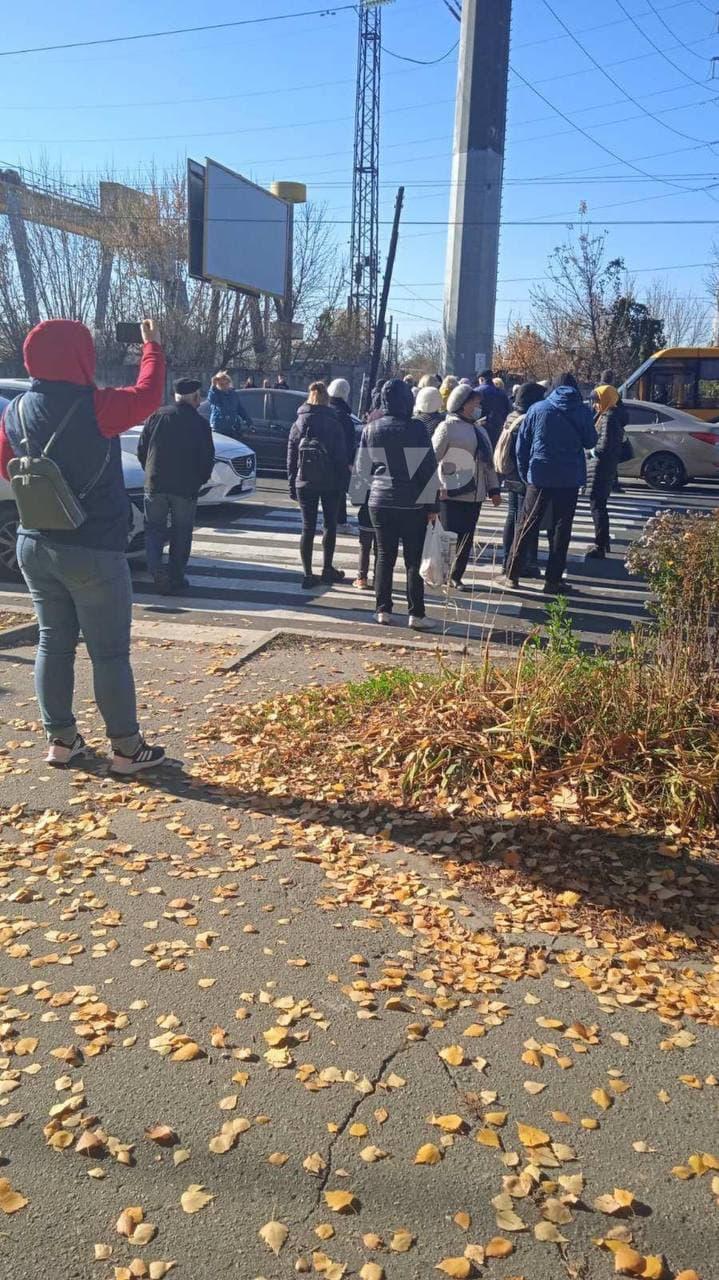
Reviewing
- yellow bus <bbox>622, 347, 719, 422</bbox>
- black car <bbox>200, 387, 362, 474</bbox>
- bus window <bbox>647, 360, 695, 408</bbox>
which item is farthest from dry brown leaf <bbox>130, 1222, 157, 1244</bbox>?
bus window <bbox>647, 360, 695, 408</bbox>

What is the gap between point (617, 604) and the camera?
998cm

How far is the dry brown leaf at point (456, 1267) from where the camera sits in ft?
7.66

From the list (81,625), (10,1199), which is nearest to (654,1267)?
(10,1199)

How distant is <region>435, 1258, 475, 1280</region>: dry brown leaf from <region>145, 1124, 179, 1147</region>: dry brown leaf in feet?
2.52

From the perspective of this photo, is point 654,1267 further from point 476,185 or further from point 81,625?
point 476,185

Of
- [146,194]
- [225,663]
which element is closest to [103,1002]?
[225,663]

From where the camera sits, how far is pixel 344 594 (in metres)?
10.0

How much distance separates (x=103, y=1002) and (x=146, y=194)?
40.1 meters

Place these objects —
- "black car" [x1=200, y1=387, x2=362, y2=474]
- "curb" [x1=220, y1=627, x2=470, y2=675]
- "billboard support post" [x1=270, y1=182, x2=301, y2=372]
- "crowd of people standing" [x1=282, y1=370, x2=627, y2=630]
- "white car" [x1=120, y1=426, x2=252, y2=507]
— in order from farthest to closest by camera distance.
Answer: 1. "billboard support post" [x1=270, y1=182, x2=301, y2=372]
2. "black car" [x1=200, y1=387, x2=362, y2=474]
3. "white car" [x1=120, y1=426, x2=252, y2=507]
4. "crowd of people standing" [x1=282, y1=370, x2=627, y2=630]
5. "curb" [x1=220, y1=627, x2=470, y2=675]

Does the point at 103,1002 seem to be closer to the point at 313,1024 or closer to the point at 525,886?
the point at 313,1024

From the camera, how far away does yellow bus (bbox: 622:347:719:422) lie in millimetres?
24875

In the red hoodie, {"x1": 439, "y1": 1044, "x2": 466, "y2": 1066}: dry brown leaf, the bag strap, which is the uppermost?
the red hoodie

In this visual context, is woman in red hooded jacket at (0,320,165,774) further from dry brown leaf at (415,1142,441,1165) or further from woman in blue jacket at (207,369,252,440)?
woman in blue jacket at (207,369,252,440)

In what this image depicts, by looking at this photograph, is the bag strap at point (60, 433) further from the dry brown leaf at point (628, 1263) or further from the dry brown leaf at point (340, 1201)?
the dry brown leaf at point (628, 1263)
